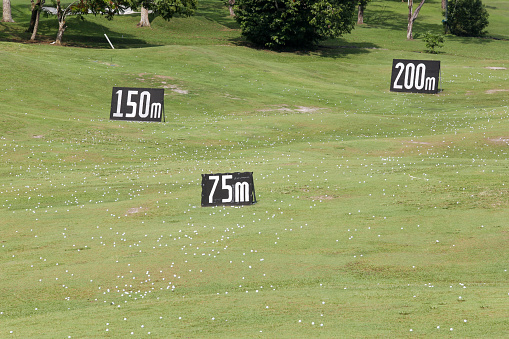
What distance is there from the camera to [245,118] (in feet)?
133

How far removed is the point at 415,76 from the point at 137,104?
24132mm

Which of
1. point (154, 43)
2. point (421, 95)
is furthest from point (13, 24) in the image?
point (421, 95)

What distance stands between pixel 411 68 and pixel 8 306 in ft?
136

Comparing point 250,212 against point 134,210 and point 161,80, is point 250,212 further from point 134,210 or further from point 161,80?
point 161,80

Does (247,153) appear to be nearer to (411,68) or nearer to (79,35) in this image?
(411,68)

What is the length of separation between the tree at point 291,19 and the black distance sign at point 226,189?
154ft

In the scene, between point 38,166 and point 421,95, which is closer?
point 38,166

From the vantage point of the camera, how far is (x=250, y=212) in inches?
798

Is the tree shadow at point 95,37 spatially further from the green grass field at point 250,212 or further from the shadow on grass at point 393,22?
the shadow on grass at point 393,22

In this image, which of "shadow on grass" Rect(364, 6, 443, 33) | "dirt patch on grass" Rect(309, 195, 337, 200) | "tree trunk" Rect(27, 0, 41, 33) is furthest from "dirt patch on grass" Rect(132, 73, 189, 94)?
"shadow on grass" Rect(364, 6, 443, 33)

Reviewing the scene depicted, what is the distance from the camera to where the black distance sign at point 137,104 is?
119ft

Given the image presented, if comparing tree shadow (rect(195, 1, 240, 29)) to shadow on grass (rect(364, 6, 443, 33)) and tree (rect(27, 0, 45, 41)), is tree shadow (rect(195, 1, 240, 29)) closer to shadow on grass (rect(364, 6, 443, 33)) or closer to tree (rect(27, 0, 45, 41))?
shadow on grass (rect(364, 6, 443, 33))

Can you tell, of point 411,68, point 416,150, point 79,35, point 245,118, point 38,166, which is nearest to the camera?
point 38,166

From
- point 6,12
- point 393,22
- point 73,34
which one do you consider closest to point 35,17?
point 73,34
